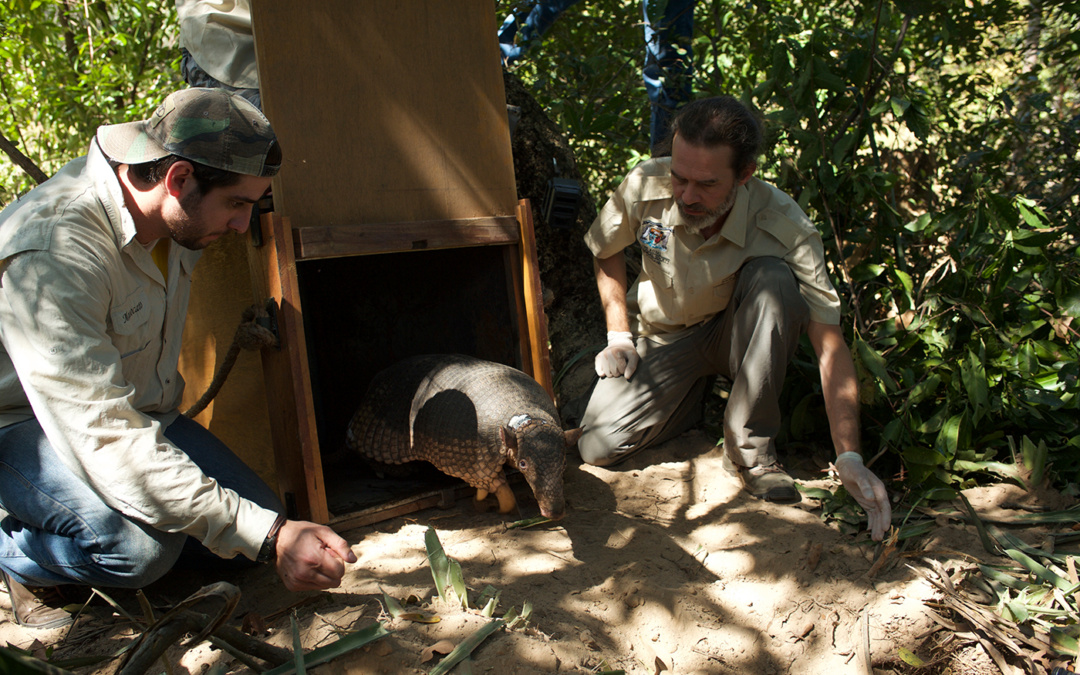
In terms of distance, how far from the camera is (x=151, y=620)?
1845mm

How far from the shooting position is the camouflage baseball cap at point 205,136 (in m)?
1.89

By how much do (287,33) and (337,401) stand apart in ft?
6.47

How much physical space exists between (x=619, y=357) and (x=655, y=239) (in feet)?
1.86

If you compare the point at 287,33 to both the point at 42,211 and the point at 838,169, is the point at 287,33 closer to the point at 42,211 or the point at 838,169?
the point at 42,211

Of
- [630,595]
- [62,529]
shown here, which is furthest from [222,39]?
[630,595]

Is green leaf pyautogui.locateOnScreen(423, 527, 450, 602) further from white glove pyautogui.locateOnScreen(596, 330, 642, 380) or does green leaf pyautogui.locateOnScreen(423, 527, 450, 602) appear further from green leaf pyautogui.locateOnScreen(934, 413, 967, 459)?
green leaf pyautogui.locateOnScreen(934, 413, 967, 459)

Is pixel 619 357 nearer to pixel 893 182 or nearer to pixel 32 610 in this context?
pixel 893 182

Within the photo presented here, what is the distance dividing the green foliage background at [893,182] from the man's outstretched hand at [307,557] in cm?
212

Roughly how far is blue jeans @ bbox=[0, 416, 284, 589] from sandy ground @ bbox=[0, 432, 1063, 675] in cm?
20

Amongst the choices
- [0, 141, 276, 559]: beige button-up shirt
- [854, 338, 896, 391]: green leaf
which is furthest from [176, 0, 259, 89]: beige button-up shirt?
[854, 338, 896, 391]: green leaf

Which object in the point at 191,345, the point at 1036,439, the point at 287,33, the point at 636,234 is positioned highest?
the point at 287,33

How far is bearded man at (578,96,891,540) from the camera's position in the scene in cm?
282

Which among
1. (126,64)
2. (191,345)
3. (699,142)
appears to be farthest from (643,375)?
(126,64)

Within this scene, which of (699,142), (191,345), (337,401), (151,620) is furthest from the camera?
(337,401)
